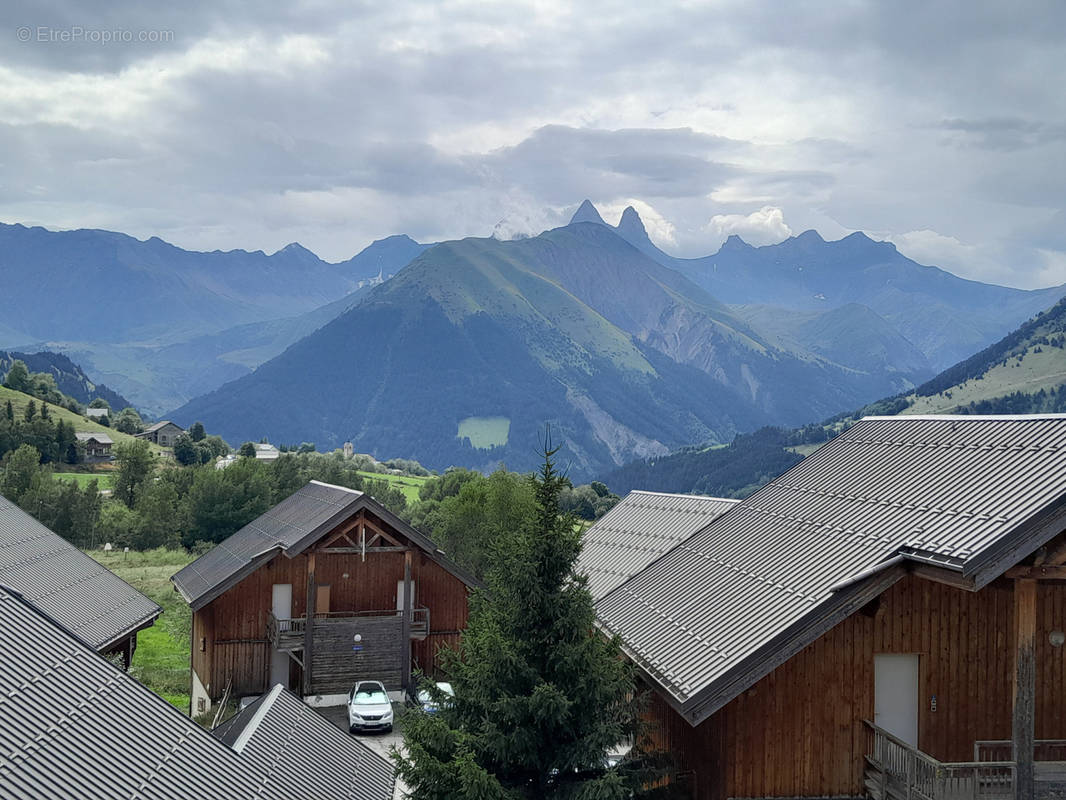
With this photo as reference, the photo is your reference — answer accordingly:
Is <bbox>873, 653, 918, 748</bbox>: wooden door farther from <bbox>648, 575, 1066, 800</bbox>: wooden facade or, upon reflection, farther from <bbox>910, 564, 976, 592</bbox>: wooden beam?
<bbox>910, 564, 976, 592</bbox>: wooden beam

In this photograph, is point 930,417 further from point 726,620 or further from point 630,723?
point 630,723

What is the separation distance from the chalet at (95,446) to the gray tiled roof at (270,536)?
335 feet

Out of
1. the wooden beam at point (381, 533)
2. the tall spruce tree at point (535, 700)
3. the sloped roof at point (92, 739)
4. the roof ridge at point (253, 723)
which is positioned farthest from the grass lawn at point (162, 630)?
the sloped roof at point (92, 739)

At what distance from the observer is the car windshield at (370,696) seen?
3284 centimetres

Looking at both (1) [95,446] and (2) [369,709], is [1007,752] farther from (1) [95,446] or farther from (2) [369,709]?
(1) [95,446]

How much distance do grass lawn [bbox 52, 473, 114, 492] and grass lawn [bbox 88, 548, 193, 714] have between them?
40.6 metres

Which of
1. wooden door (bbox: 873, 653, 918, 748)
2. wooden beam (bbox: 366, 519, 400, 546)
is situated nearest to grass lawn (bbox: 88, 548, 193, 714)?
wooden beam (bbox: 366, 519, 400, 546)

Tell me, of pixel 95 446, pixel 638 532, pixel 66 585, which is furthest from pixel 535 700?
pixel 95 446

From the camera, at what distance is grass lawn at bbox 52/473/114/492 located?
11575 centimetres

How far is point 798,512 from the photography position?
64.9 feet

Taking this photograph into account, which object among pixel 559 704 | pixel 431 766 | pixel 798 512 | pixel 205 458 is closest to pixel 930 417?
pixel 798 512

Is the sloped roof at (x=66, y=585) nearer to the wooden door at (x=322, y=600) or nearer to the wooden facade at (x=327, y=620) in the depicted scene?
the wooden facade at (x=327, y=620)

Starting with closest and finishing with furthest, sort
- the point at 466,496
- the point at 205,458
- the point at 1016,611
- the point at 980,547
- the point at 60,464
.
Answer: the point at 980,547 → the point at 1016,611 → the point at 466,496 → the point at 60,464 → the point at 205,458

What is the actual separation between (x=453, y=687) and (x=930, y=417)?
432 inches
